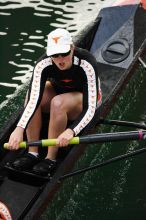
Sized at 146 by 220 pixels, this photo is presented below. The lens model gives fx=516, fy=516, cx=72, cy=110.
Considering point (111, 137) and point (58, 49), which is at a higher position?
point (58, 49)

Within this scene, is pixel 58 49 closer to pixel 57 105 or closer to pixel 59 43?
pixel 59 43

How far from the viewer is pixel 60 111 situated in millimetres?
5609

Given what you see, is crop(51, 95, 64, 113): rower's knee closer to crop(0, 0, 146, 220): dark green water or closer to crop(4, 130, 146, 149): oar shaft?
crop(4, 130, 146, 149): oar shaft

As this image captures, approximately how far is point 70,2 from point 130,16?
11.7 feet

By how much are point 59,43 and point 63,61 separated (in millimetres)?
210

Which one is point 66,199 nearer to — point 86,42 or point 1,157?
point 1,157

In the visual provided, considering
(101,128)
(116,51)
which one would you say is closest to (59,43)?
(101,128)

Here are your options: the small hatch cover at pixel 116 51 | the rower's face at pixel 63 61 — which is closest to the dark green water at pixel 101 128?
the small hatch cover at pixel 116 51

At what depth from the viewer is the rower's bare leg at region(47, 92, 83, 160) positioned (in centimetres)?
562

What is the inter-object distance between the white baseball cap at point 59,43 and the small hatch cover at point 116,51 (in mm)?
2536

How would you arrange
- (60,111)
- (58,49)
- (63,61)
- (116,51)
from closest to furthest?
(58,49), (63,61), (60,111), (116,51)

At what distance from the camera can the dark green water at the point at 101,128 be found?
20.5 ft

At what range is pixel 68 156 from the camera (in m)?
5.68

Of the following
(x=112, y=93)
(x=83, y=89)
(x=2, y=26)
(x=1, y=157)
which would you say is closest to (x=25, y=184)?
(x=1, y=157)
